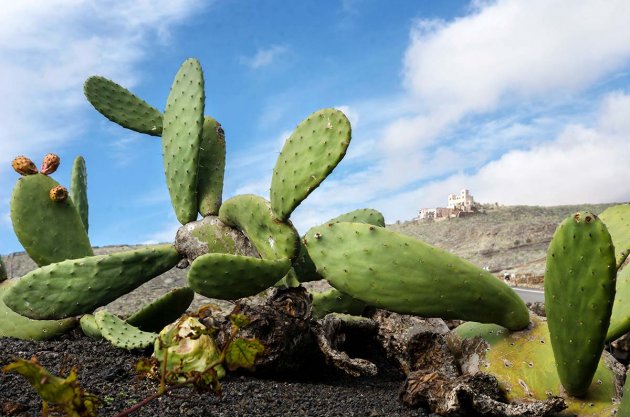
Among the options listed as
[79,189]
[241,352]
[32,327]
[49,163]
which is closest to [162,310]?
[32,327]

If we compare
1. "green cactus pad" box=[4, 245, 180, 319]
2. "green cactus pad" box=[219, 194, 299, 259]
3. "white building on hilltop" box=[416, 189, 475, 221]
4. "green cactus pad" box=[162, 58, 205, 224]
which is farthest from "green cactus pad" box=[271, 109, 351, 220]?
"white building on hilltop" box=[416, 189, 475, 221]

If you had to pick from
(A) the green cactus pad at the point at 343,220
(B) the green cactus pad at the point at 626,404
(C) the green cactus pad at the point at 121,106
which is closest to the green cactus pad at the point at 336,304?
(A) the green cactus pad at the point at 343,220

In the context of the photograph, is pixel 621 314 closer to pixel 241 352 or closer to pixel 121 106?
pixel 241 352

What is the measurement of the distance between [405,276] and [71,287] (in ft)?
6.56

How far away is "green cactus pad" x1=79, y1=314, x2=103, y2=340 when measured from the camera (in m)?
3.92

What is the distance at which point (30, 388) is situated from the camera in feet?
9.10

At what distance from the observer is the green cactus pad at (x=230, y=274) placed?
3.19 meters

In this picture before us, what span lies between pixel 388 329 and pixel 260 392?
1001mm

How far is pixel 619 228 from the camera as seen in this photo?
3.19 metres

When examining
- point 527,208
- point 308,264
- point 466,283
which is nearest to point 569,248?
point 466,283

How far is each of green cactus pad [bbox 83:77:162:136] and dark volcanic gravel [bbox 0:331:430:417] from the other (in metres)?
1.67

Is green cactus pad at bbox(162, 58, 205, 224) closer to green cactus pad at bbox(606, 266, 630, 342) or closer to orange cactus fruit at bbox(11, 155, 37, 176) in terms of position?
orange cactus fruit at bbox(11, 155, 37, 176)

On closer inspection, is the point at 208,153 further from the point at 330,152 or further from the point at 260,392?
the point at 260,392

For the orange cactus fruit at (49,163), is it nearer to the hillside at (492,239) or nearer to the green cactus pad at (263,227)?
the green cactus pad at (263,227)
